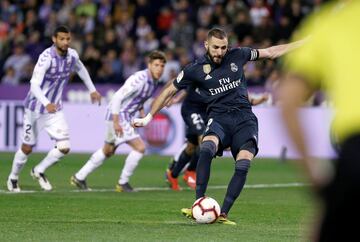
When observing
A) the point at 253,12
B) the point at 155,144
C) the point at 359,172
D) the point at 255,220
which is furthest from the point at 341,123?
the point at 253,12

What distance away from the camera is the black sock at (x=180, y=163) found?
53.2ft

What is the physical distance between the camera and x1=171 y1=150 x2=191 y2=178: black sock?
1620cm

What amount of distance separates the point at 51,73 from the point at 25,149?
1193mm

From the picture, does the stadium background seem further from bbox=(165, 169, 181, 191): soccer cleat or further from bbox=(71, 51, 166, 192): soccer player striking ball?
bbox=(71, 51, 166, 192): soccer player striking ball

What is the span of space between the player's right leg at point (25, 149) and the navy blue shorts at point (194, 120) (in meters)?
2.60

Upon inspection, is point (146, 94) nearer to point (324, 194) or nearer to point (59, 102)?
point (59, 102)

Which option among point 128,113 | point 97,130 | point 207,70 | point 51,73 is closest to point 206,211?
point 207,70

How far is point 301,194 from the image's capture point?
14953 mm

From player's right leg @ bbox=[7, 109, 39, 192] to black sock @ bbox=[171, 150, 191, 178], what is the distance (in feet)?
7.84

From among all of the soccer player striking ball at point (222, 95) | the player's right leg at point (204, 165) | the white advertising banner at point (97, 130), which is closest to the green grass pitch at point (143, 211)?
the player's right leg at point (204, 165)

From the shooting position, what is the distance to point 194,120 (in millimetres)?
16328

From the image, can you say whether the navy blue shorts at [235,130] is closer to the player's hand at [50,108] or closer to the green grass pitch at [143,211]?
the green grass pitch at [143,211]

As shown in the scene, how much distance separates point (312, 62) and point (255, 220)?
7.07 m

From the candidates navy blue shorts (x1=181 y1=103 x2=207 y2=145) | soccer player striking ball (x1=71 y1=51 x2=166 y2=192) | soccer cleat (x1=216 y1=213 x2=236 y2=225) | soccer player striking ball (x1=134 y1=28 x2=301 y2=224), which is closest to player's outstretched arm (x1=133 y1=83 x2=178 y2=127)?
soccer player striking ball (x1=134 y1=28 x2=301 y2=224)
